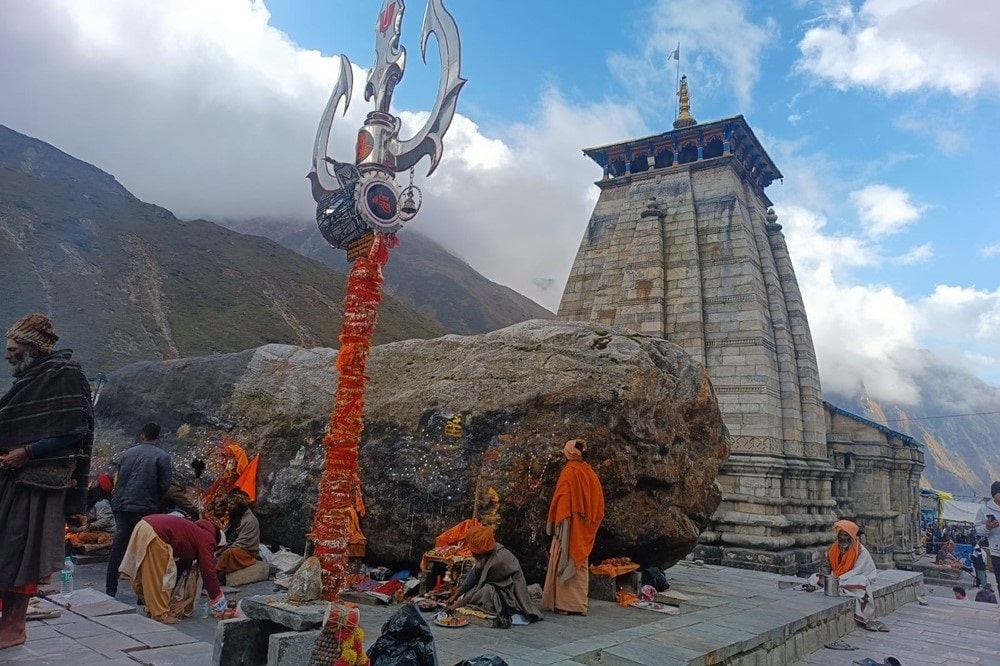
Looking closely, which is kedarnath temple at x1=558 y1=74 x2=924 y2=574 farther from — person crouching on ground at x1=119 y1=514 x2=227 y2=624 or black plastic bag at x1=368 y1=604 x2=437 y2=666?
black plastic bag at x1=368 y1=604 x2=437 y2=666

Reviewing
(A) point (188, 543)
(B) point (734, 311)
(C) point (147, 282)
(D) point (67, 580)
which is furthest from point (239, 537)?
(C) point (147, 282)

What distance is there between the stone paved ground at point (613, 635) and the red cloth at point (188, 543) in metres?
0.39

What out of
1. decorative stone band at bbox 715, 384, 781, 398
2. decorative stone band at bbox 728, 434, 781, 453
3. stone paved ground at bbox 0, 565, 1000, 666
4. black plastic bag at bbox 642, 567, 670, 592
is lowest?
stone paved ground at bbox 0, 565, 1000, 666

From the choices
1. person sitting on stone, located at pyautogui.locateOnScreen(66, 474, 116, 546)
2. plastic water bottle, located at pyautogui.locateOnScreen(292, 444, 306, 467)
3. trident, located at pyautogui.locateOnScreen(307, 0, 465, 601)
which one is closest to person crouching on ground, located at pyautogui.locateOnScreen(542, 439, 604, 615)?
trident, located at pyautogui.locateOnScreen(307, 0, 465, 601)

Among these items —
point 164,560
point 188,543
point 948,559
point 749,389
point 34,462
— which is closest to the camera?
point 34,462

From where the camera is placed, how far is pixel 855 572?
9.01 m

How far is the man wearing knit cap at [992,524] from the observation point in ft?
26.8

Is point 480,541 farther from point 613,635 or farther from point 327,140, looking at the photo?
point 327,140

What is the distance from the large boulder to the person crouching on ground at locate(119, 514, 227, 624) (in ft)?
7.24

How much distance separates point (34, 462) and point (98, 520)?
5.70m

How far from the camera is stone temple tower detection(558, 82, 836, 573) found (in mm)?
14961

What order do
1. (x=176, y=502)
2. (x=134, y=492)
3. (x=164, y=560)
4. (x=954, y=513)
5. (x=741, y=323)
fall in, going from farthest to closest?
(x=954, y=513) < (x=741, y=323) < (x=176, y=502) < (x=134, y=492) < (x=164, y=560)

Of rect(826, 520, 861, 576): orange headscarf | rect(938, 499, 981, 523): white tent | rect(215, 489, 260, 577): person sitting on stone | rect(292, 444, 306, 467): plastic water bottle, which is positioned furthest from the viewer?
rect(938, 499, 981, 523): white tent

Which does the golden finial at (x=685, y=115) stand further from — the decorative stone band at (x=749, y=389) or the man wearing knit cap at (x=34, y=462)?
the man wearing knit cap at (x=34, y=462)
